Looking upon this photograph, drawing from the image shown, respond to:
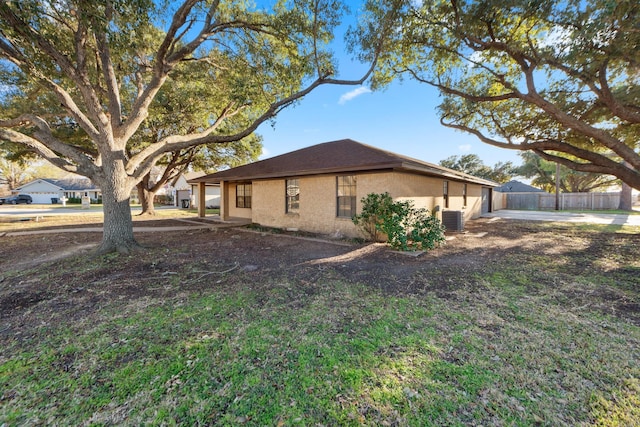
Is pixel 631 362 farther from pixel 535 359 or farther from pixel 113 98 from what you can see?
pixel 113 98

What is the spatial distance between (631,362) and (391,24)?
9.65 m


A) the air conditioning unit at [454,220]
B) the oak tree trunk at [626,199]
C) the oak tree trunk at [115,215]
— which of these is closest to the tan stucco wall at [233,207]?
the oak tree trunk at [115,215]

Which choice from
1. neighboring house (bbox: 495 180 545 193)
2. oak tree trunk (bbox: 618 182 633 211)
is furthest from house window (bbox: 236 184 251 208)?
neighboring house (bbox: 495 180 545 193)

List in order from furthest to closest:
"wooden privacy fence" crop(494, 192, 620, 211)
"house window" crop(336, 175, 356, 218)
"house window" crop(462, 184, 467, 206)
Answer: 1. "wooden privacy fence" crop(494, 192, 620, 211)
2. "house window" crop(462, 184, 467, 206)
3. "house window" crop(336, 175, 356, 218)

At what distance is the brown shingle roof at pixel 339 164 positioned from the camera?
7816 millimetres

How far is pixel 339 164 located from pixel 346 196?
4.41ft

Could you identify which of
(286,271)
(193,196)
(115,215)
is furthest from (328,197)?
(193,196)

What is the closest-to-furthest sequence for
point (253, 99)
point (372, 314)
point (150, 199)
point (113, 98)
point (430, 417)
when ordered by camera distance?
point (430, 417) < point (372, 314) < point (113, 98) < point (253, 99) < point (150, 199)

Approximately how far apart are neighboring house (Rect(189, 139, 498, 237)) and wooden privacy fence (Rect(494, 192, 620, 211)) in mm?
16964

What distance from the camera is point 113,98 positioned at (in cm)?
705

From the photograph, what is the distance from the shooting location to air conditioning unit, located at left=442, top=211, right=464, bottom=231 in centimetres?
1039

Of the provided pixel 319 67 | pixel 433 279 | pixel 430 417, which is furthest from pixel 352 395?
pixel 319 67

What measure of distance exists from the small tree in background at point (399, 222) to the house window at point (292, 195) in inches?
141

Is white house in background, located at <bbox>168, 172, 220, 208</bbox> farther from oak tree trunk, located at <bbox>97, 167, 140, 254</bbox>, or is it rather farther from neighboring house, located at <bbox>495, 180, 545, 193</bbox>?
neighboring house, located at <bbox>495, 180, 545, 193</bbox>
